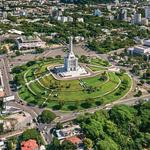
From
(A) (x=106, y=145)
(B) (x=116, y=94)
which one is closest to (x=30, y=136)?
(A) (x=106, y=145)

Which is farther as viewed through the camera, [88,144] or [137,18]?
[137,18]

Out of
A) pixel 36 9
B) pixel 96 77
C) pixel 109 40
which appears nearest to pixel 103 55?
pixel 109 40

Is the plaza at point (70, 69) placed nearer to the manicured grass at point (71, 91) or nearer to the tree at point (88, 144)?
the manicured grass at point (71, 91)

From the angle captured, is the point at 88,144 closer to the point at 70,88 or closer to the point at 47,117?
the point at 47,117

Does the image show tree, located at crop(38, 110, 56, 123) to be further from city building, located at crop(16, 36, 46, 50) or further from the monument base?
city building, located at crop(16, 36, 46, 50)

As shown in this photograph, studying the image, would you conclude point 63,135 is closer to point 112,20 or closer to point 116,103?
point 116,103

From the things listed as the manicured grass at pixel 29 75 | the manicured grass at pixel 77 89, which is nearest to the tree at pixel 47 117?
the manicured grass at pixel 77 89
